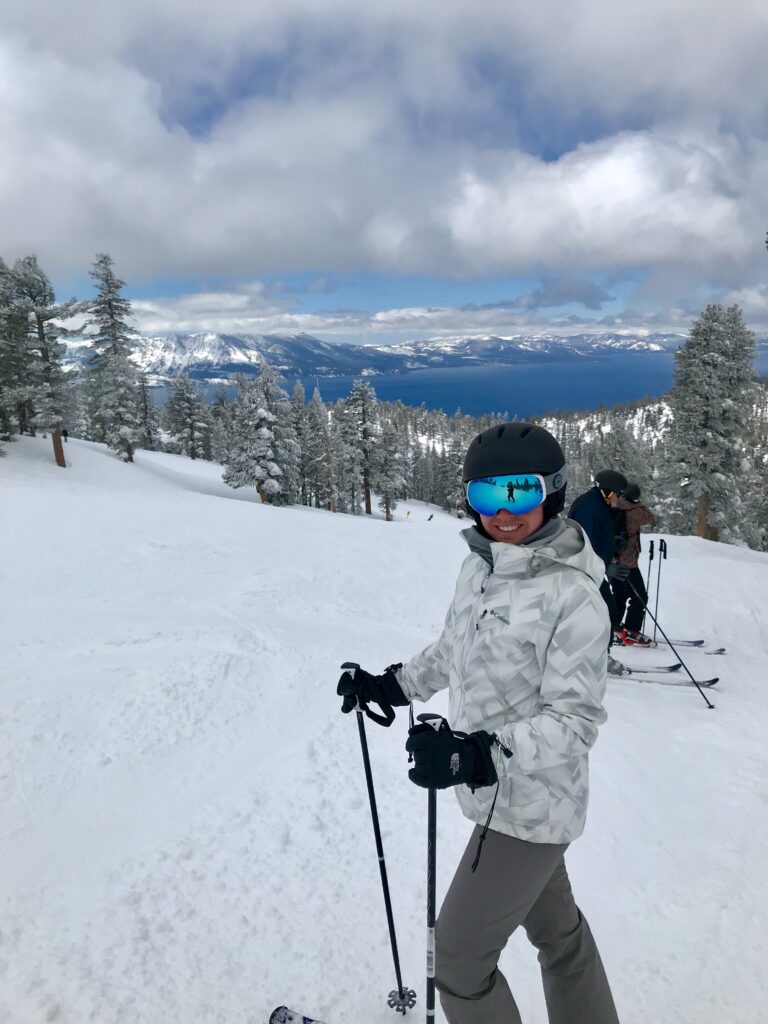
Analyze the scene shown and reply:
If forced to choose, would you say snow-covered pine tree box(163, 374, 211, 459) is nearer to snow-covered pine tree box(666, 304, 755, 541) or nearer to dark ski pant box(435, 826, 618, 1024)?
snow-covered pine tree box(666, 304, 755, 541)

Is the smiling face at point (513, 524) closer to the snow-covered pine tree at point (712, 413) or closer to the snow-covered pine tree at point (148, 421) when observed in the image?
the snow-covered pine tree at point (712, 413)

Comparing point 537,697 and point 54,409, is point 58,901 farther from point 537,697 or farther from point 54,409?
point 54,409

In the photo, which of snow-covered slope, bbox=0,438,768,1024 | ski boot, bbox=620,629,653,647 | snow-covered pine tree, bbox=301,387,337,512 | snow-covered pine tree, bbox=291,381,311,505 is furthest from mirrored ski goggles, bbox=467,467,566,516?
snow-covered pine tree, bbox=301,387,337,512

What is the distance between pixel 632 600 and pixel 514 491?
8.20 metres

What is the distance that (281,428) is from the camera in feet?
121

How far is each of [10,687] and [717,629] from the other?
38.2 feet

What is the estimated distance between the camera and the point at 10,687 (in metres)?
6.38

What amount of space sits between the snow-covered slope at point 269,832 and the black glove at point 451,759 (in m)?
2.06

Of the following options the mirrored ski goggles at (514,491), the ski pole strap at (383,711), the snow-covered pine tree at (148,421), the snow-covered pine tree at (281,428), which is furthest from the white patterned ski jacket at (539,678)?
the snow-covered pine tree at (148,421)

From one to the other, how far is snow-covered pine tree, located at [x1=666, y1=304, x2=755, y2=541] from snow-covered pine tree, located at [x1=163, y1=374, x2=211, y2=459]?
43.4 metres

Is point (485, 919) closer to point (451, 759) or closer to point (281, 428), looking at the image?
point (451, 759)

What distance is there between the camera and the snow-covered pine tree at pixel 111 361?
114 ft

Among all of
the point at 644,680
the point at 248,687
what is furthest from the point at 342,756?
the point at 644,680

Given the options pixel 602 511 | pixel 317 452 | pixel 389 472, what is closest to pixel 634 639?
pixel 602 511
